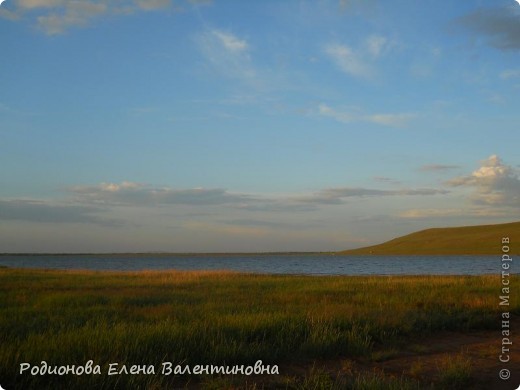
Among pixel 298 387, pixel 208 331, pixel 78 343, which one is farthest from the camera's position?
pixel 208 331

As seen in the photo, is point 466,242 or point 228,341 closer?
point 228,341

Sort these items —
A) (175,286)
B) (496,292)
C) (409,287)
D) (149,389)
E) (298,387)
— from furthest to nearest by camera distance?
(175,286) < (409,287) < (496,292) < (298,387) < (149,389)

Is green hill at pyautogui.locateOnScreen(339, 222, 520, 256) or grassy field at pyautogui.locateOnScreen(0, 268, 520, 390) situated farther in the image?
green hill at pyautogui.locateOnScreen(339, 222, 520, 256)

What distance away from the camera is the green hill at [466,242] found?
148m

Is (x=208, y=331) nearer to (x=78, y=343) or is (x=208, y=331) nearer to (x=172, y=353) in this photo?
(x=172, y=353)

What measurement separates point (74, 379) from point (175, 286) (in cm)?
2015

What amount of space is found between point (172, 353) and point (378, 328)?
5.56 meters

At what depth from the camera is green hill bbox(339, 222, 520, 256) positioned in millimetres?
147750

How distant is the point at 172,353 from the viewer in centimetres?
866

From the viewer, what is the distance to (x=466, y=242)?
162125mm

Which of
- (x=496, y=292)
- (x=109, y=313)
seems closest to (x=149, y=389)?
(x=109, y=313)

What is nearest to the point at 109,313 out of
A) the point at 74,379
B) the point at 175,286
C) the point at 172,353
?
the point at 172,353

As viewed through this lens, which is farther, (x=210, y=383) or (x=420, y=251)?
(x=420, y=251)

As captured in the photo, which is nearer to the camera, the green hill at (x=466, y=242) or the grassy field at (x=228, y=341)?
the grassy field at (x=228, y=341)
